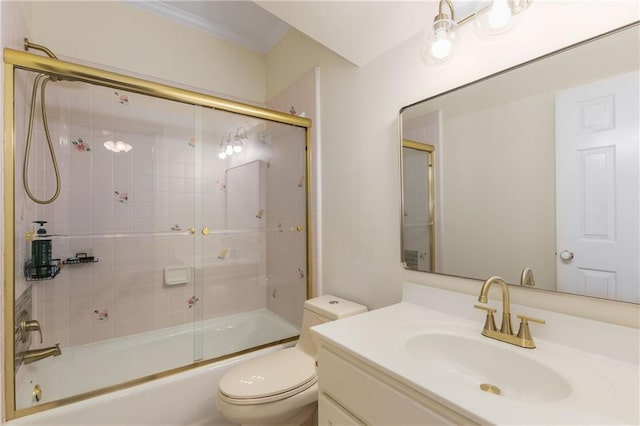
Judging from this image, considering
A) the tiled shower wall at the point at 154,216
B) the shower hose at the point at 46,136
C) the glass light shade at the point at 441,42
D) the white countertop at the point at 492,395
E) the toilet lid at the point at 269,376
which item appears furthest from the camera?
the tiled shower wall at the point at 154,216

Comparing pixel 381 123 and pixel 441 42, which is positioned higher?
pixel 441 42

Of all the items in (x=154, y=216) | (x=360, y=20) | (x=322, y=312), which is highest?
(x=360, y=20)

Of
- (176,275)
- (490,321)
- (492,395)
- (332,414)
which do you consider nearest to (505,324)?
(490,321)

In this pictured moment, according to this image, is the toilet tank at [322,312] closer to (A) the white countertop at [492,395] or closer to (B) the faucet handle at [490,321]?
(A) the white countertop at [492,395]

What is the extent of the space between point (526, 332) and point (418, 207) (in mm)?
599

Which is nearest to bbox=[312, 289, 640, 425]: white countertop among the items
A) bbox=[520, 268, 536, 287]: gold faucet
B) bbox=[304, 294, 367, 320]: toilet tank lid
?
bbox=[520, 268, 536, 287]: gold faucet

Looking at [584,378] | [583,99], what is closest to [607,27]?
[583,99]

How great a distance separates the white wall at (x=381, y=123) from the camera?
33.4 inches

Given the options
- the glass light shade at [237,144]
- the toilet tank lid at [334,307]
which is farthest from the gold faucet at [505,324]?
the glass light shade at [237,144]

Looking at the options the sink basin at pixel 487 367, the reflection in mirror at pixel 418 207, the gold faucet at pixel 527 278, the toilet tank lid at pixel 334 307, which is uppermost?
the reflection in mirror at pixel 418 207

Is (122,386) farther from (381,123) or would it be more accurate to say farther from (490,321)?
(381,123)

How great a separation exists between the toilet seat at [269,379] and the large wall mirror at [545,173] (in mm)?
785

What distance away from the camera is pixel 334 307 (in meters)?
1.51

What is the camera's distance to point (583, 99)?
80 centimetres
